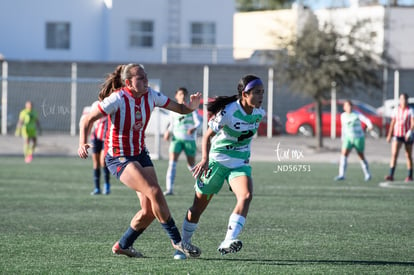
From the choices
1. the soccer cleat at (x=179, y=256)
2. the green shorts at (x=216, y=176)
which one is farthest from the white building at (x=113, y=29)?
the soccer cleat at (x=179, y=256)

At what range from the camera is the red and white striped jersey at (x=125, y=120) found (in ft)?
29.7

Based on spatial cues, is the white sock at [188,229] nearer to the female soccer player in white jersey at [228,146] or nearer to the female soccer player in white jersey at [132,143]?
the female soccer player in white jersey at [228,146]

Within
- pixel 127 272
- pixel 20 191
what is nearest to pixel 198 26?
pixel 20 191

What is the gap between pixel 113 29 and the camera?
45844 mm

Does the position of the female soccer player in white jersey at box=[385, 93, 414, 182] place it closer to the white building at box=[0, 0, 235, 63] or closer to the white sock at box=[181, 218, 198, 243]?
the white sock at box=[181, 218, 198, 243]

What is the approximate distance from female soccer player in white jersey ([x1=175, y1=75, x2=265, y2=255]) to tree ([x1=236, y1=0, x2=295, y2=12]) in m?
66.1

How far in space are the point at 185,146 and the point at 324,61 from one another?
59.2 ft

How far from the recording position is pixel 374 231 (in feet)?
38.9

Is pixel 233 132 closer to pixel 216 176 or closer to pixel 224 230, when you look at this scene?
pixel 216 176

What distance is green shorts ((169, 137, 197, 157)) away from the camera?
1778 cm

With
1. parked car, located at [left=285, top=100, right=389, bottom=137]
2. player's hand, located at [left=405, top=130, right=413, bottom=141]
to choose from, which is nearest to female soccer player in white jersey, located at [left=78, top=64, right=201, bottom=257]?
player's hand, located at [left=405, top=130, right=413, bottom=141]

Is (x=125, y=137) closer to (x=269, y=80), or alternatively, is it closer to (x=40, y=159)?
(x=40, y=159)

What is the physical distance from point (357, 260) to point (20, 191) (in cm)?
1050

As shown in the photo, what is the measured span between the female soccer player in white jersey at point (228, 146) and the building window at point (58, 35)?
37815 millimetres
